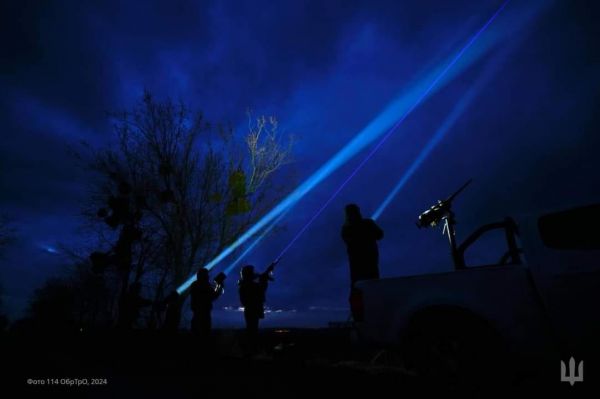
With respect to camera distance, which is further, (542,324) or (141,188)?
(141,188)

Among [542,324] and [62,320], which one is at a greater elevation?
[542,324]

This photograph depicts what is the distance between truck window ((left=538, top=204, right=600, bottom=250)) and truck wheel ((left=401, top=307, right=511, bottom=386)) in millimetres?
973

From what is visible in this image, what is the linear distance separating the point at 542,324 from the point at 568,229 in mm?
889

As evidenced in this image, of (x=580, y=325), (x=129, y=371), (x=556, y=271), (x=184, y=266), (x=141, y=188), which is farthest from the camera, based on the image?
(x=141, y=188)

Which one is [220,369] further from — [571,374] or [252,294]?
[571,374]

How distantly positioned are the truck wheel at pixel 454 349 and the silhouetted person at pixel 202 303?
519 centimetres

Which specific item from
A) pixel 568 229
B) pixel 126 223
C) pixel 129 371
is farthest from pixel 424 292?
pixel 126 223

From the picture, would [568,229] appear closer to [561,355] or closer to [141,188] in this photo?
[561,355]

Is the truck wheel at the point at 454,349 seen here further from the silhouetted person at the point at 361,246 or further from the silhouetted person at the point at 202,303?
the silhouetted person at the point at 202,303

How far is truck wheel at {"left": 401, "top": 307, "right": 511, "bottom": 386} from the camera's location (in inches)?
103

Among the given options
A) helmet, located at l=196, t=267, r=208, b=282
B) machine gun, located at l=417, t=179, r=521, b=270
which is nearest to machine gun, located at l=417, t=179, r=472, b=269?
machine gun, located at l=417, t=179, r=521, b=270

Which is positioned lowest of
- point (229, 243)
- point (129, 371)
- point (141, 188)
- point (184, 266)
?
point (129, 371)

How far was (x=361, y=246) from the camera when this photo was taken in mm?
5301

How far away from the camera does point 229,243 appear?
46.9 ft
